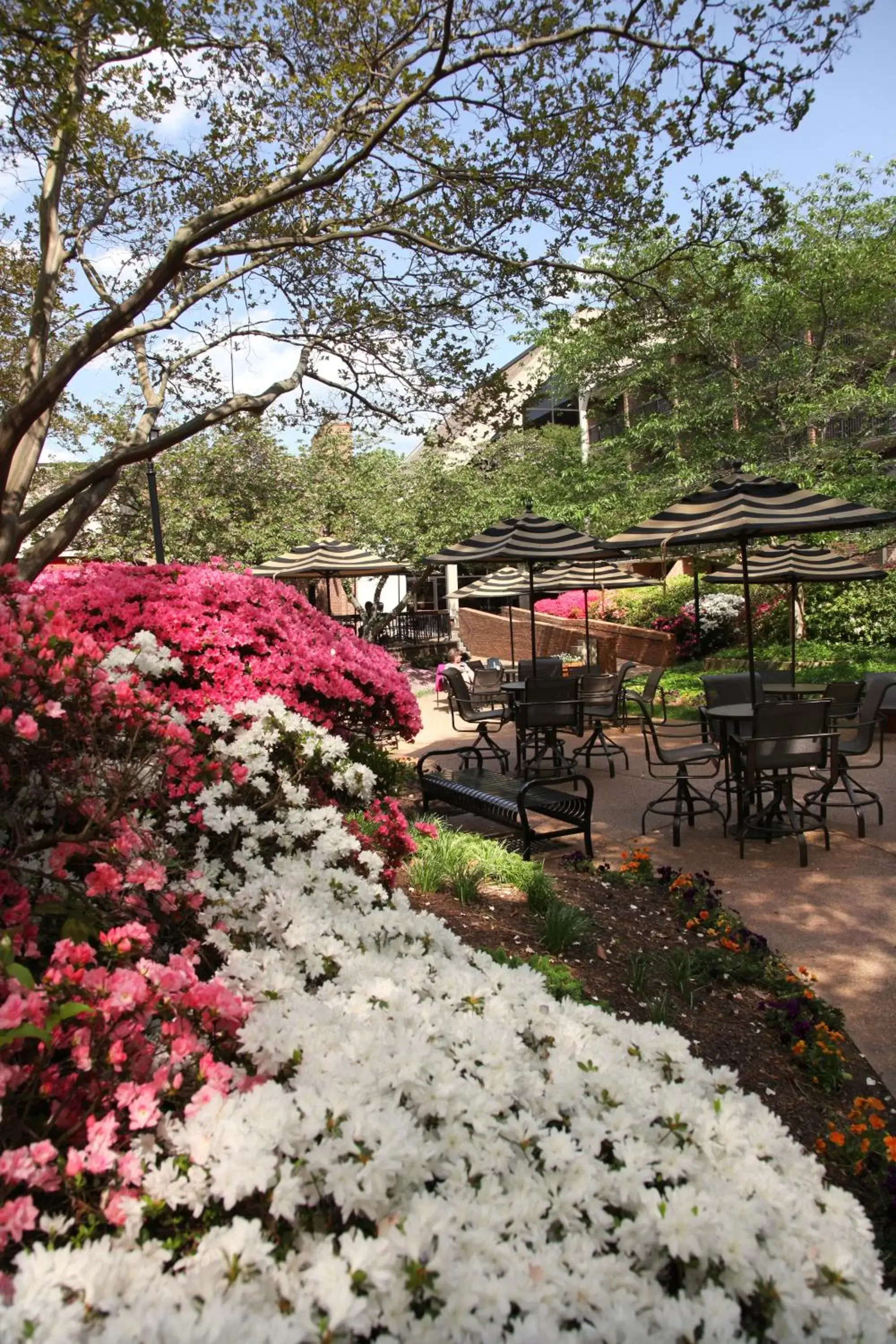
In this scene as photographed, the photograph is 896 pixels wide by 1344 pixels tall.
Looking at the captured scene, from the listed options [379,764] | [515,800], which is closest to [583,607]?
[379,764]

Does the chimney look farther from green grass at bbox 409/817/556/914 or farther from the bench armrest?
green grass at bbox 409/817/556/914

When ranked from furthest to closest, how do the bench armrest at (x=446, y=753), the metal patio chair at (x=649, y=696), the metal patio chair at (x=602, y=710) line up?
the metal patio chair at (x=649, y=696) < the metal patio chair at (x=602, y=710) < the bench armrest at (x=446, y=753)

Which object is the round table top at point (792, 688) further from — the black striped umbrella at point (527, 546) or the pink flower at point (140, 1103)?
the pink flower at point (140, 1103)

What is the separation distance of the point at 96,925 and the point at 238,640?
75.0 inches

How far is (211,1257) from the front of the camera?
1.16 m

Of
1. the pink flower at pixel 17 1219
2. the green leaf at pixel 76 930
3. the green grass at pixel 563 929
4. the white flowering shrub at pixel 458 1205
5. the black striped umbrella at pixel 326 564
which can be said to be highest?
the black striped umbrella at pixel 326 564

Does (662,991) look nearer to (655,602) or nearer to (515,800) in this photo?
(515,800)

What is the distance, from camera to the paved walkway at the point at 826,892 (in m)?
3.66

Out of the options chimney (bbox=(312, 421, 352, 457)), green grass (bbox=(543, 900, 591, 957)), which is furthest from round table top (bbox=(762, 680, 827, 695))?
chimney (bbox=(312, 421, 352, 457))

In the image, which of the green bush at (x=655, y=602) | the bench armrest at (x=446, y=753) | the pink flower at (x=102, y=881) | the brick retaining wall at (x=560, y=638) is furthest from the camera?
the green bush at (x=655, y=602)

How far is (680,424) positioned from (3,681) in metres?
16.9

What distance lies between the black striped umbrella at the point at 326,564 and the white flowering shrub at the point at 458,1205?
10.9 m

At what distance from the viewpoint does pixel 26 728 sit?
1736mm

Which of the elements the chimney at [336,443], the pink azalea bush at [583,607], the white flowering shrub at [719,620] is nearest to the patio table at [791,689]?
the white flowering shrub at [719,620]
